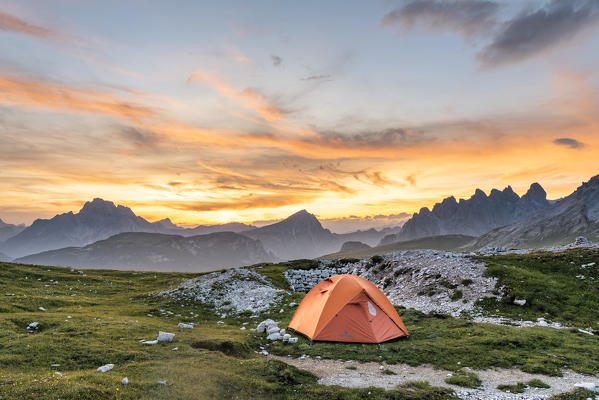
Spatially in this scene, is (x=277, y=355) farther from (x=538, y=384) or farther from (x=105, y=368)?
(x=538, y=384)

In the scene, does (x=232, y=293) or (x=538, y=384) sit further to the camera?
(x=232, y=293)

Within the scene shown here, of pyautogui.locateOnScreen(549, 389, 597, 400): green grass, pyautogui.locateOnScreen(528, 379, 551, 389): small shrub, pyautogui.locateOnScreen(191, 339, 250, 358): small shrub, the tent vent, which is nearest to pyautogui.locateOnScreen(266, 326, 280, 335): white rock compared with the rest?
pyautogui.locateOnScreen(191, 339, 250, 358): small shrub

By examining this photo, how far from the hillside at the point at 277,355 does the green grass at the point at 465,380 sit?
3.5 inches

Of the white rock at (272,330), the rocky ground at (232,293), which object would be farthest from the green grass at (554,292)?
the rocky ground at (232,293)

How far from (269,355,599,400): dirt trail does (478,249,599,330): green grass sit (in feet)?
47.4

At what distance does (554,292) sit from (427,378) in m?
24.4

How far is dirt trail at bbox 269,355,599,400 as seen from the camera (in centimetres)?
1326

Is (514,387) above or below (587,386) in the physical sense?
below

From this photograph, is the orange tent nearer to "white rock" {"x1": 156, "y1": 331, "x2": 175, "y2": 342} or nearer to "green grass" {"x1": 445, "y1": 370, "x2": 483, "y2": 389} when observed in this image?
"green grass" {"x1": 445, "y1": 370, "x2": 483, "y2": 389}

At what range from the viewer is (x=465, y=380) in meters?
14.3

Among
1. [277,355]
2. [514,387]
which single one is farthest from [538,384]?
[277,355]

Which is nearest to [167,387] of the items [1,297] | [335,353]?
[335,353]

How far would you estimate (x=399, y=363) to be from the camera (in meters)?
17.4

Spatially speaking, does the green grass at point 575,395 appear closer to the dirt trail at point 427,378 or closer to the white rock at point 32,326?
the dirt trail at point 427,378
